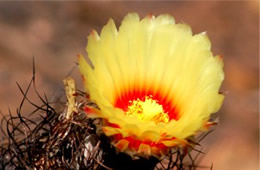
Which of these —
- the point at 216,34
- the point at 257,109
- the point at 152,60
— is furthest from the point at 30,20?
the point at 152,60

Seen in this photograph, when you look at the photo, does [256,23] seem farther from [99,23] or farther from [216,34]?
[99,23]

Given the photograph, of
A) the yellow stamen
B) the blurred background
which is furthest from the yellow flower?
the blurred background

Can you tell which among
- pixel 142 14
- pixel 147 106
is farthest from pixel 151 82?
pixel 142 14

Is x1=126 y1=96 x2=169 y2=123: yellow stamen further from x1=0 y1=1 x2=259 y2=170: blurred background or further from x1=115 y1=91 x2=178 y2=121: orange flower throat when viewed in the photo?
x1=0 y1=1 x2=259 y2=170: blurred background

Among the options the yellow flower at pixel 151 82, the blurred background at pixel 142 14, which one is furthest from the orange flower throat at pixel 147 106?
the blurred background at pixel 142 14

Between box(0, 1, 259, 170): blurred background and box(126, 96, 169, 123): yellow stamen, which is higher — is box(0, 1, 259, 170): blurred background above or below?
above

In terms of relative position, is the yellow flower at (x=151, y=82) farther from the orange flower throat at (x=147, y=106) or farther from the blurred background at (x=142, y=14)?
the blurred background at (x=142, y=14)

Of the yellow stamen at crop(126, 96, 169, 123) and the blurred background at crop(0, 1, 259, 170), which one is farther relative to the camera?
the blurred background at crop(0, 1, 259, 170)
